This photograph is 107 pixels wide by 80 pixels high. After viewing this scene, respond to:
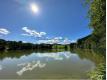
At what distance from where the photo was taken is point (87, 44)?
1528 inches

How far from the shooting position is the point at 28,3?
10.2 m

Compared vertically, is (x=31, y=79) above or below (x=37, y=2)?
below

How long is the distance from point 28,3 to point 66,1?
168 cm

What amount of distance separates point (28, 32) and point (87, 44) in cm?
2238

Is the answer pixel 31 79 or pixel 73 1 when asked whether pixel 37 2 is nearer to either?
pixel 73 1

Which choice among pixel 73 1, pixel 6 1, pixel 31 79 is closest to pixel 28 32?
pixel 6 1

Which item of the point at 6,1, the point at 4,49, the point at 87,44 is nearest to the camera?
the point at 6,1

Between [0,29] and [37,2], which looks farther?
[0,29]

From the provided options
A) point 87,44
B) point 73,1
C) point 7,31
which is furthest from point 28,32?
point 87,44

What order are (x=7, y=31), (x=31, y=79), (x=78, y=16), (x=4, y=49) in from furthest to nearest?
(x=4, y=49) → (x=7, y=31) → (x=78, y=16) → (x=31, y=79)

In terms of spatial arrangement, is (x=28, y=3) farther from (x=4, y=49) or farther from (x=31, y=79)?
(x=4, y=49)

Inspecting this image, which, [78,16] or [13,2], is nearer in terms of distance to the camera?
[13,2]

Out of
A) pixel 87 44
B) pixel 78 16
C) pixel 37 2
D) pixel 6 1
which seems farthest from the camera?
pixel 87 44

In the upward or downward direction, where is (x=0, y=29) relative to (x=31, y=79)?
upward
